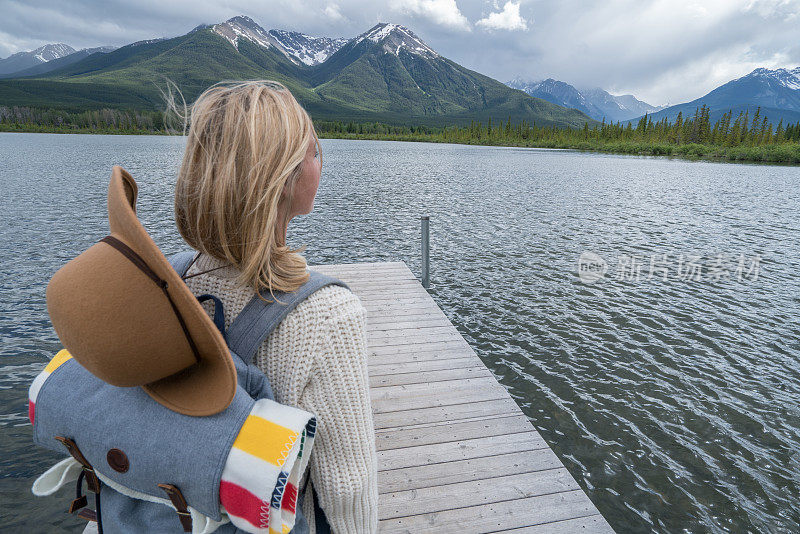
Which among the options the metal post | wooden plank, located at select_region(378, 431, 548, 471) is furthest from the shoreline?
wooden plank, located at select_region(378, 431, 548, 471)

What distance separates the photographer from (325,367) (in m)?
1.26

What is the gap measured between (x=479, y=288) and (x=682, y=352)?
14.3ft

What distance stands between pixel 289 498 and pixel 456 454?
2.97m

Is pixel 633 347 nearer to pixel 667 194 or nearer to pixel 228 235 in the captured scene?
pixel 228 235

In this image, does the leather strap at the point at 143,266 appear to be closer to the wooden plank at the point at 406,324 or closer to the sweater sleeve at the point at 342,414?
the sweater sleeve at the point at 342,414

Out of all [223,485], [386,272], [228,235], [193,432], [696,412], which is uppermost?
[228,235]

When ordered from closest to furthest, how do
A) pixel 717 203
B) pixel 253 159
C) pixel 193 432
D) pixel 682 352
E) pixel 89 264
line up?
pixel 89 264, pixel 193 432, pixel 253 159, pixel 682 352, pixel 717 203

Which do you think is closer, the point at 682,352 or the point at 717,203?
the point at 682,352

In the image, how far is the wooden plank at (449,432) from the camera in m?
4.01

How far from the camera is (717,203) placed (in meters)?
24.1

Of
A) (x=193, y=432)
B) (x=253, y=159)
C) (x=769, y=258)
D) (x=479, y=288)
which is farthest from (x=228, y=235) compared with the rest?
(x=769, y=258)

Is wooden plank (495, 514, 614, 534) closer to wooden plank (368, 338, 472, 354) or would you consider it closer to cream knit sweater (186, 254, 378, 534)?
cream knit sweater (186, 254, 378, 534)

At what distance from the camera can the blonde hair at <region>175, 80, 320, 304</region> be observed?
122cm

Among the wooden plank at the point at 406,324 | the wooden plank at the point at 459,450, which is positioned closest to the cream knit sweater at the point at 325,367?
the wooden plank at the point at 459,450
